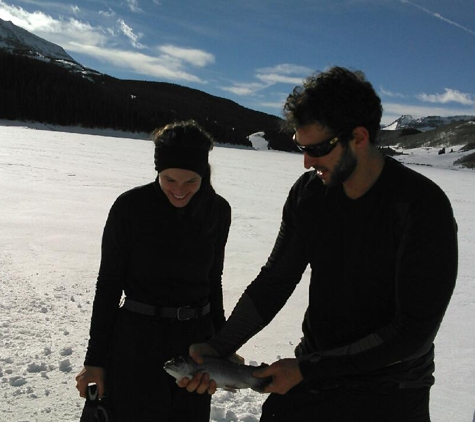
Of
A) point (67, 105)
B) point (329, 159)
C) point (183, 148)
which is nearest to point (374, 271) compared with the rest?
point (329, 159)

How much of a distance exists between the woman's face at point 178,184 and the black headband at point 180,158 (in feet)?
0.08

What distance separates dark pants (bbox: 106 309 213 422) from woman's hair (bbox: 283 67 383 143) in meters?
1.27

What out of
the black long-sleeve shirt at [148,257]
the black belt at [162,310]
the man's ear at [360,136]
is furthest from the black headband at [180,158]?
the man's ear at [360,136]

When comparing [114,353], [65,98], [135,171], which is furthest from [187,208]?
[65,98]

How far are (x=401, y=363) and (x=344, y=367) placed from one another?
0.24m

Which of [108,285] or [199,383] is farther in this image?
[108,285]

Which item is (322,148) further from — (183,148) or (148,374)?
(148,374)

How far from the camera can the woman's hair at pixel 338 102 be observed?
1.91 metres

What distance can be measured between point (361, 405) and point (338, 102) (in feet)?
3.93

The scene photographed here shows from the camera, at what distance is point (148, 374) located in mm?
2488

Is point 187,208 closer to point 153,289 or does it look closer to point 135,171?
point 153,289

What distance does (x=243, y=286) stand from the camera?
579cm

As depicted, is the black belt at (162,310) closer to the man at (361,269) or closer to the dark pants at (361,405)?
the man at (361,269)

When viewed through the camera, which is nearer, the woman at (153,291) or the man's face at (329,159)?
the man's face at (329,159)
